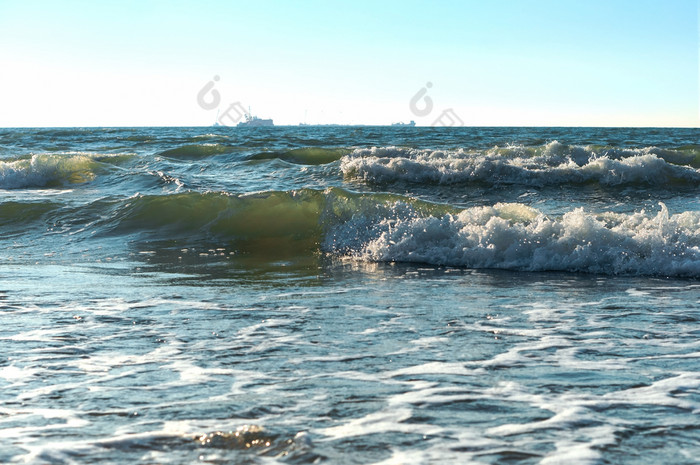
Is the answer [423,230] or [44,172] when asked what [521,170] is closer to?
[423,230]

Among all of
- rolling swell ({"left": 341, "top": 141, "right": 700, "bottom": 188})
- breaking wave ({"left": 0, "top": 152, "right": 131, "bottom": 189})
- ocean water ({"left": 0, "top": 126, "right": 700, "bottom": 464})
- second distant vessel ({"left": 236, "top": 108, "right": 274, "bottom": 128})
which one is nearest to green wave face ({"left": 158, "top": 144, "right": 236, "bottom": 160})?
breaking wave ({"left": 0, "top": 152, "right": 131, "bottom": 189})

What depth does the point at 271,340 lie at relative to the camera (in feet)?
15.4

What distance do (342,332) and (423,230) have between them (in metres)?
4.36

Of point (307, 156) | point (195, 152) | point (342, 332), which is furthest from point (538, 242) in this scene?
point (195, 152)

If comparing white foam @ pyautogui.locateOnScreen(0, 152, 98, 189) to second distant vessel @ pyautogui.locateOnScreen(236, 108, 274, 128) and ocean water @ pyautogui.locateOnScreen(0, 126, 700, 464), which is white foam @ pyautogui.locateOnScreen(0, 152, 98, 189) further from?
second distant vessel @ pyautogui.locateOnScreen(236, 108, 274, 128)

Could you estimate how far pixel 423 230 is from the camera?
29.9ft

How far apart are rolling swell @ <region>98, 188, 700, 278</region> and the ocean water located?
0.03 meters

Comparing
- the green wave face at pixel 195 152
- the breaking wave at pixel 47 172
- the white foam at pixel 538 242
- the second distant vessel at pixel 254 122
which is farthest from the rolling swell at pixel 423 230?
the second distant vessel at pixel 254 122

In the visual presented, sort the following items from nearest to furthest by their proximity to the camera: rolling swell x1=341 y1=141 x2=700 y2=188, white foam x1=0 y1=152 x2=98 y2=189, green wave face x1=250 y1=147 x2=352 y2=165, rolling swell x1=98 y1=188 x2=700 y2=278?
1. rolling swell x1=98 y1=188 x2=700 y2=278
2. rolling swell x1=341 y1=141 x2=700 y2=188
3. white foam x1=0 y1=152 x2=98 y2=189
4. green wave face x1=250 y1=147 x2=352 y2=165

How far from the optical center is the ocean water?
3021 mm

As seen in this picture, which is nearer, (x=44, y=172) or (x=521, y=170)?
(x=521, y=170)

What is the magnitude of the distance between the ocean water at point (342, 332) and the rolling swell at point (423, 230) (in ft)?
0.10

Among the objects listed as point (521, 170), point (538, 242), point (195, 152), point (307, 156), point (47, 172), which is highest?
point (195, 152)

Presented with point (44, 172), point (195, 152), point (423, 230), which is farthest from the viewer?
point (195, 152)
